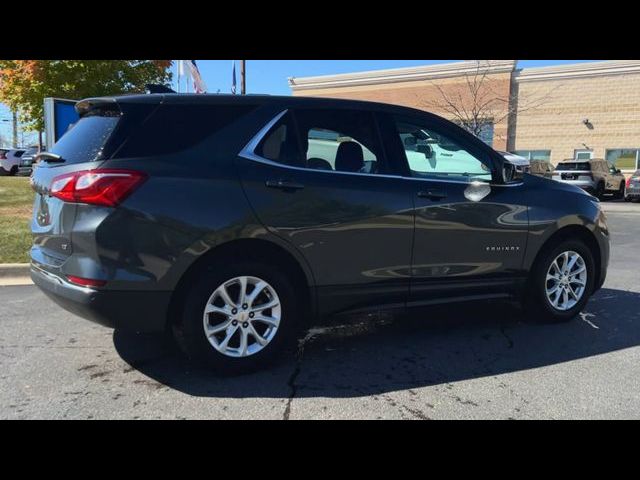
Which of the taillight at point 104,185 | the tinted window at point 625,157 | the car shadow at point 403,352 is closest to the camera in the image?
the taillight at point 104,185

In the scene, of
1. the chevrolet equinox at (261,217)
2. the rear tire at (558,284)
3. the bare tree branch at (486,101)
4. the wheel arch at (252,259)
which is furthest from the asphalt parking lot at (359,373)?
the bare tree branch at (486,101)

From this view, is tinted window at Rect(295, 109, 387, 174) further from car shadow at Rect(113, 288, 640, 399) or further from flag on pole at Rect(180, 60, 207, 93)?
flag on pole at Rect(180, 60, 207, 93)

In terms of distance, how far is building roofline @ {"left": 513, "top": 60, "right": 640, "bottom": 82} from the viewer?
29297 millimetres

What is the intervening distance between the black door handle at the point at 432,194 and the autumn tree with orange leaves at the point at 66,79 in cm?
1270

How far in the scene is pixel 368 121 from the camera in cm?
410

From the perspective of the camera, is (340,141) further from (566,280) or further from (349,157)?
(566,280)

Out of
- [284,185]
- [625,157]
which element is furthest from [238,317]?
[625,157]

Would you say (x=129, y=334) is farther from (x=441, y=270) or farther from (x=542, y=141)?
(x=542, y=141)

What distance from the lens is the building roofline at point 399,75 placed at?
32.2 meters

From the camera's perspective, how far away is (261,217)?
11.5ft

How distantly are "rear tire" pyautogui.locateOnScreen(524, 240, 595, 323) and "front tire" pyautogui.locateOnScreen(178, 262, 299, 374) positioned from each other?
2321 mm

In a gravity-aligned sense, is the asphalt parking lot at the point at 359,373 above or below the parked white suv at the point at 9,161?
below

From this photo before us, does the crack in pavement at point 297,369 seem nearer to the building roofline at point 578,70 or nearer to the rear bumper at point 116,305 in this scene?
the rear bumper at point 116,305
